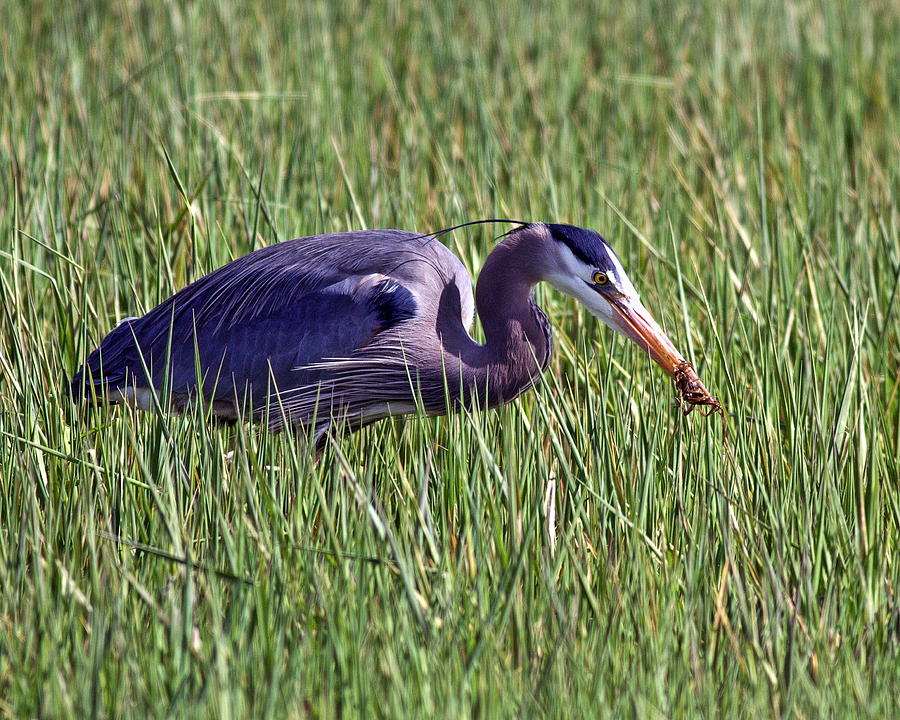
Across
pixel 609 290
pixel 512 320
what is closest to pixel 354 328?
pixel 512 320

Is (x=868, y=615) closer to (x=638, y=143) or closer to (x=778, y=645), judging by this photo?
(x=778, y=645)

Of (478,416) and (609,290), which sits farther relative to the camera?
(609,290)

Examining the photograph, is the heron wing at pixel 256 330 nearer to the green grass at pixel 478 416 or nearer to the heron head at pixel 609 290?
the green grass at pixel 478 416

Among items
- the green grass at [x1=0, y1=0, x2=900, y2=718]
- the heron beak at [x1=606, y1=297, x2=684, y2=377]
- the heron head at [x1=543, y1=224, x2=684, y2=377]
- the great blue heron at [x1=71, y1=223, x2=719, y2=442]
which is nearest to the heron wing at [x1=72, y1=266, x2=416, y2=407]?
the great blue heron at [x1=71, y1=223, x2=719, y2=442]

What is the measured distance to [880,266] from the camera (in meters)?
3.85

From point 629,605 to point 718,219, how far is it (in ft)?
6.53

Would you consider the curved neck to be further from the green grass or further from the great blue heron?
the green grass

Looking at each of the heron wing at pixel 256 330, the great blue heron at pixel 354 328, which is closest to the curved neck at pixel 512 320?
the great blue heron at pixel 354 328

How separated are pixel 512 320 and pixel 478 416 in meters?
0.64

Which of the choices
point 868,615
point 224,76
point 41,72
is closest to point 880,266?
point 868,615

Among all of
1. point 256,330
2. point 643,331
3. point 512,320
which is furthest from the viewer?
point 256,330

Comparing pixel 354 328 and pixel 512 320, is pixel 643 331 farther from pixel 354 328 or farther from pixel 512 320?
pixel 354 328

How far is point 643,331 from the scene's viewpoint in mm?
2998

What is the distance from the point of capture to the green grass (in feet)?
6.64
